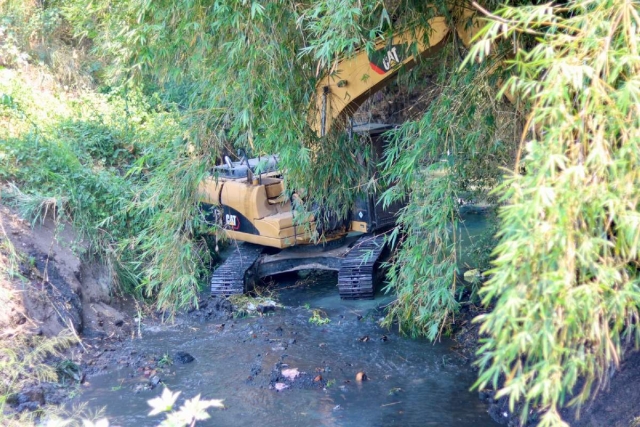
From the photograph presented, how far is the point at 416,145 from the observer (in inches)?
204

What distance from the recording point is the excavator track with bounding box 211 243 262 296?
27.1 ft

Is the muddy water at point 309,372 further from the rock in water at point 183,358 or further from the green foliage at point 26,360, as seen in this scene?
the green foliage at point 26,360

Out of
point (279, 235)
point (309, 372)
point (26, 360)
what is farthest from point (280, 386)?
point (279, 235)

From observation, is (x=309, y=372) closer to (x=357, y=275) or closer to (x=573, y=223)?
(x=357, y=275)

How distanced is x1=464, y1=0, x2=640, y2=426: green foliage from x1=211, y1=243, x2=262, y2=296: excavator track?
591 centimetres

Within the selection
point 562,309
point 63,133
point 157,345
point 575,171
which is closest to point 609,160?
point 575,171

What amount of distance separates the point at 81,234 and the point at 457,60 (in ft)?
15.4

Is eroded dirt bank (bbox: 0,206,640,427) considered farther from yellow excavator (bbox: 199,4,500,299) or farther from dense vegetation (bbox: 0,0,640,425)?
yellow excavator (bbox: 199,4,500,299)

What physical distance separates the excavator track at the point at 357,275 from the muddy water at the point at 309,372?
136 millimetres

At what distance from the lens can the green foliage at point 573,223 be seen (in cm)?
239

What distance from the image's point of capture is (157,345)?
706cm

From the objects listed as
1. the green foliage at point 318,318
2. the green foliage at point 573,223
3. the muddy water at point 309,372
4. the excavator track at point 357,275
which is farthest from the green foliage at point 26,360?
the green foliage at point 573,223

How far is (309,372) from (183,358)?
1.22 metres

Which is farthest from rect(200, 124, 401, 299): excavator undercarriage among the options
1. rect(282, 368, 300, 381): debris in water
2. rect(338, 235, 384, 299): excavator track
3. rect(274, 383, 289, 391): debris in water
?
rect(274, 383, 289, 391): debris in water
